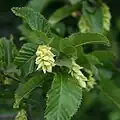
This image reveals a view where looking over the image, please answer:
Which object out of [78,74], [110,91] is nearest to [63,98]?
[78,74]

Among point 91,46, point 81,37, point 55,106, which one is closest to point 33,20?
point 81,37

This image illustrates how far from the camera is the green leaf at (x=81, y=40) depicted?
1508 millimetres

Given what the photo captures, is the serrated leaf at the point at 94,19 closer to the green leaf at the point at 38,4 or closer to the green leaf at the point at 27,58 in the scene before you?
the green leaf at the point at 38,4

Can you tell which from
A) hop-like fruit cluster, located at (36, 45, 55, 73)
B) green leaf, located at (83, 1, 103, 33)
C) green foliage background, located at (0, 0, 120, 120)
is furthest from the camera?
Result: green leaf, located at (83, 1, 103, 33)

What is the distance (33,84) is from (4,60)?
18 centimetres

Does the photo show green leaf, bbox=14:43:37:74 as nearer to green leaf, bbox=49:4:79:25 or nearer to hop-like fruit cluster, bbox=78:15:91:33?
hop-like fruit cluster, bbox=78:15:91:33

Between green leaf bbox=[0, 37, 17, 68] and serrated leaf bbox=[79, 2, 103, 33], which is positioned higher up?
green leaf bbox=[0, 37, 17, 68]

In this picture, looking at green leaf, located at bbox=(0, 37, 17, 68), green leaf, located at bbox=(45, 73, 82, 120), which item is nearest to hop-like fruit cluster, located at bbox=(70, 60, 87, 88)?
green leaf, located at bbox=(45, 73, 82, 120)

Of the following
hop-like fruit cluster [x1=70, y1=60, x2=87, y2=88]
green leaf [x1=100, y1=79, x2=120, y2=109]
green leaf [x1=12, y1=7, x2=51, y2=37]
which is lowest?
green leaf [x1=100, y1=79, x2=120, y2=109]

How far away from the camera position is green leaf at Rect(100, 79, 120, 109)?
177 centimetres

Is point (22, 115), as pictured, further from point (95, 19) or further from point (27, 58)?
point (95, 19)

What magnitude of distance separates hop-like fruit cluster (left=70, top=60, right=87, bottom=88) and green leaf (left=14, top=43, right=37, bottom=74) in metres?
0.13

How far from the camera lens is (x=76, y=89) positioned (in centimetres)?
152

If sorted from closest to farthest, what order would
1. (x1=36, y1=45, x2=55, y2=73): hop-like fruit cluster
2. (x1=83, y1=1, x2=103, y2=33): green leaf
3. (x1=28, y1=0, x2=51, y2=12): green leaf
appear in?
1. (x1=36, y1=45, x2=55, y2=73): hop-like fruit cluster
2. (x1=83, y1=1, x2=103, y2=33): green leaf
3. (x1=28, y1=0, x2=51, y2=12): green leaf
